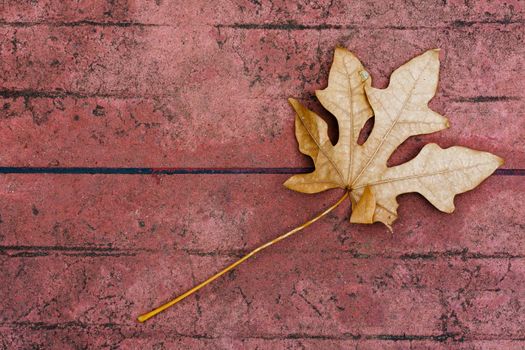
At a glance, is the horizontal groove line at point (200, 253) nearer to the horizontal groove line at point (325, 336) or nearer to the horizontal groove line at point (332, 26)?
the horizontal groove line at point (325, 336)

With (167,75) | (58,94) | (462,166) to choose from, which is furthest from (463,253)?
(58,94)

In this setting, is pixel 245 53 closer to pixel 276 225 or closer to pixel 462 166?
pixel 276 225

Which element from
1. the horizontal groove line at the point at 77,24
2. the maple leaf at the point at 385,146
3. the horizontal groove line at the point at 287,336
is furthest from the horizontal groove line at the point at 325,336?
the horizontal groove line at the point at 77,24

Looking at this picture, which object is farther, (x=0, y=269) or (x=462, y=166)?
(x=0, y=269)

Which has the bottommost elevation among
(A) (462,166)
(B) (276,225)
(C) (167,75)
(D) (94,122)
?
(B) (276,225)

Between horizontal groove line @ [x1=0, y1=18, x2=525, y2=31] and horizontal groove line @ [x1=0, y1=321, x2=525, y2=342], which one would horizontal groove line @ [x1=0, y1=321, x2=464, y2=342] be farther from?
horizontal groove line @ [x1=0, y1=18, x2=525, y2=31]

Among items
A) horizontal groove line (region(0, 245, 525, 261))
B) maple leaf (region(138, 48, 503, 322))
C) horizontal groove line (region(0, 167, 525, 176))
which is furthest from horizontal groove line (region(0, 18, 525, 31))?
horizontal groove line (region(0, 245, 525, 261))

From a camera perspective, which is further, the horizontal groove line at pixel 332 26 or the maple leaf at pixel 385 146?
the horizontal groove line at pixel 332 26

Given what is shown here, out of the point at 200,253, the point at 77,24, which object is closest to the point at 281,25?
the point at 77,24
